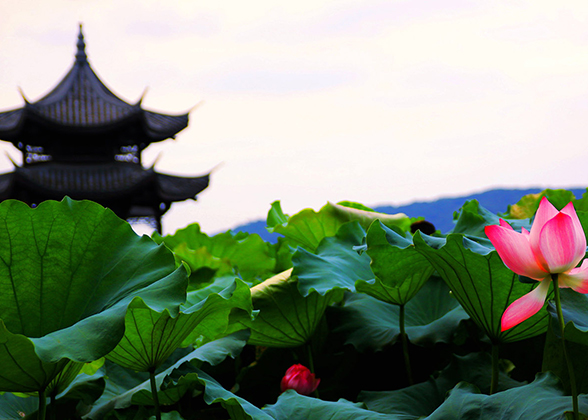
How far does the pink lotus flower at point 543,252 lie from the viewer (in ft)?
1.75

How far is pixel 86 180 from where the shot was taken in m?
11.7

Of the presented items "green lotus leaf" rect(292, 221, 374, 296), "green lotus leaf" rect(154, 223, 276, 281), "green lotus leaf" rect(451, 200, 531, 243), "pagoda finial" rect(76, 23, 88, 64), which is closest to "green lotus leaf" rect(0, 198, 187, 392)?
"green lotus leaf" rect(292, 221, 374, 296)

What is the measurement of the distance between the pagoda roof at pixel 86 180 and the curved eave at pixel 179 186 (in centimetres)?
4

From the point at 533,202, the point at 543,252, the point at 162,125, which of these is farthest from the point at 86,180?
the point at 543,252

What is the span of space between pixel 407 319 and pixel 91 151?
1223 cm

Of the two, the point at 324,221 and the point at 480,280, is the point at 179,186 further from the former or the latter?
the point at 480,280

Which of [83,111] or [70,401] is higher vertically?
[83,111]

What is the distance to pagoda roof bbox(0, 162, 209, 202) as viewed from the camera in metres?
11.3

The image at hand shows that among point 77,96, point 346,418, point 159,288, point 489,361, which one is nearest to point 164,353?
point 159,288

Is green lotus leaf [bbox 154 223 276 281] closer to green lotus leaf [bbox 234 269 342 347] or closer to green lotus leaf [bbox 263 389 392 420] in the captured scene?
green lotus leaf [bbox 234 269 342 347]

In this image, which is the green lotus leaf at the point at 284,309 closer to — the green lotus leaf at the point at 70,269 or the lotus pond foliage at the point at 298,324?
the lotus pond foliage at the point at 298,324

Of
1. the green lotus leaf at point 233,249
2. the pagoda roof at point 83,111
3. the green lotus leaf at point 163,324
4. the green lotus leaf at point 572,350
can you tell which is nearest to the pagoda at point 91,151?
the pagoda roof at point 83,111

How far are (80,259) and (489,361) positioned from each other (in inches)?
27.3

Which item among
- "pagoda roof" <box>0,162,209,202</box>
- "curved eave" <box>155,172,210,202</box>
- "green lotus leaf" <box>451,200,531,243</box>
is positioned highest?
"green lotus leaf" <box>451,200,531,243</box>
